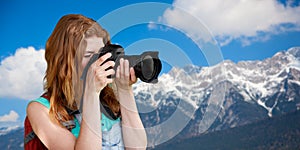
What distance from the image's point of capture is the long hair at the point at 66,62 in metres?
1.38

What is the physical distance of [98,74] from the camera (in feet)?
4.34

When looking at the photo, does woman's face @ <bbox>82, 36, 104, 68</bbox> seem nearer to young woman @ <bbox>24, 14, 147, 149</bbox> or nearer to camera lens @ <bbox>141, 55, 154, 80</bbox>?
young woman @ <bbox>24, 14, 147, 149</bbox>

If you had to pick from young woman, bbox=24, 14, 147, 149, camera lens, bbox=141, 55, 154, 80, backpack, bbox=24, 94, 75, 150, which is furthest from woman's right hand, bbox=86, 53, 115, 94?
backpack, bbox=24, 94, 75, 150

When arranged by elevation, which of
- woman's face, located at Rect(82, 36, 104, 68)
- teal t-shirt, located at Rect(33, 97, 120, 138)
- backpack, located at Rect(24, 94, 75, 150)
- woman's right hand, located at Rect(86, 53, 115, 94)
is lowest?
backpack, located at Rect(24, 94, 75, 150)

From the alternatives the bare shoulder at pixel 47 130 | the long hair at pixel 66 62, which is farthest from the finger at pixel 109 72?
the bare shoulder at pixel 47 130

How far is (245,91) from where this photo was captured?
17738 centimetres

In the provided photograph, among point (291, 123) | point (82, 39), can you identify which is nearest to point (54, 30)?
point (82, 39)

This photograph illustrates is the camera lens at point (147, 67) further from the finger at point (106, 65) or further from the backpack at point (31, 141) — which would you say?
the backpack at point (31, 141)

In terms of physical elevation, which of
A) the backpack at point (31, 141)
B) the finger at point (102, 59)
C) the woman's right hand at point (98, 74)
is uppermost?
the finger at point (102, 59)

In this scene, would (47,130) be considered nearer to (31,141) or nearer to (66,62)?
(31,141)

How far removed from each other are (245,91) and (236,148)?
74.2m

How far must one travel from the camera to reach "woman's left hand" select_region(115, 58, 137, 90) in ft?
4.57

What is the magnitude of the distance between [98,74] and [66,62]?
0.14 meters

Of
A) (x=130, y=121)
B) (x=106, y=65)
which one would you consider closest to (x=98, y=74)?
(x=106, y=65)
